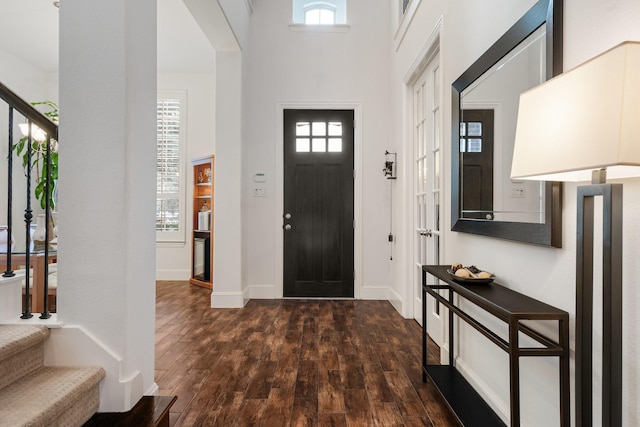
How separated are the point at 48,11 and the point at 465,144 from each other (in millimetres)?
4693

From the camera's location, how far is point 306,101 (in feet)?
13.8

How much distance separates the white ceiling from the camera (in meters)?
3.81

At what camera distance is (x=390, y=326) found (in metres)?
3.17

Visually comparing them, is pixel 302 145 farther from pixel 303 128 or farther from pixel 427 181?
pixel 427 181

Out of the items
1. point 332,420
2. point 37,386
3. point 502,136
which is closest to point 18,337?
point 37,386

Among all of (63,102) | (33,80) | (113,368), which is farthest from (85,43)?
(33,80)

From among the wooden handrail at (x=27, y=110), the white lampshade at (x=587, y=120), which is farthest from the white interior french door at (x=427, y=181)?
the wooden handrail at (x=27, y=110)

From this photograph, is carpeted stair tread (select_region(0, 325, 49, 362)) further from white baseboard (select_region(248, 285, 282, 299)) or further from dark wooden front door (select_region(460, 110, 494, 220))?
white baseboard (select_region(248, 285, 282, 299))

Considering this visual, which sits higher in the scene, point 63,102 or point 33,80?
point 33,80

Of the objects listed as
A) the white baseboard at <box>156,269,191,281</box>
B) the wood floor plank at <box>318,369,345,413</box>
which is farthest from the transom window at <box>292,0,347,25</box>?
the wood floor plank at <box>318,369,345,413</box>

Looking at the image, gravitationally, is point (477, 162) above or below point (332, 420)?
above

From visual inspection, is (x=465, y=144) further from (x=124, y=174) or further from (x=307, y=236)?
(x=307, y=236)

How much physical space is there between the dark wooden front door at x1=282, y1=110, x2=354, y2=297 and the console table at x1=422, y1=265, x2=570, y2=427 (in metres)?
2.14

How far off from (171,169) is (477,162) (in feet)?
15.7
